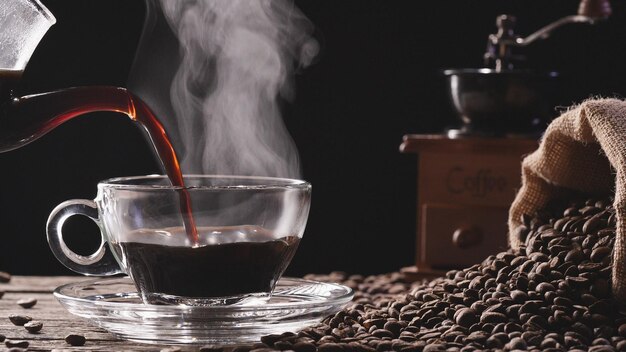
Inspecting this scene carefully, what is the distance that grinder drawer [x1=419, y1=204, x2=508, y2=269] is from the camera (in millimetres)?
2246

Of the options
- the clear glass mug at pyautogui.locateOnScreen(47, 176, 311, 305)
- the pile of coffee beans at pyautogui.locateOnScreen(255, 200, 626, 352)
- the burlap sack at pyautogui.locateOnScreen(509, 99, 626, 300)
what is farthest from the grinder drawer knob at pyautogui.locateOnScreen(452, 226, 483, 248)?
the clear glass mug at pyautogui.locateOnScreen(47, 176, 311, 305)

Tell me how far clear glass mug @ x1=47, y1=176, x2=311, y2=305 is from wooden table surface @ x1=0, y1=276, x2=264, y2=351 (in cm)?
8

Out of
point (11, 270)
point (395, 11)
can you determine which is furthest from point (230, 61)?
point (11, 270)

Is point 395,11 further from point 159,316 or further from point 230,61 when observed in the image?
point 159,316

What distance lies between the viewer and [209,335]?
1273mm

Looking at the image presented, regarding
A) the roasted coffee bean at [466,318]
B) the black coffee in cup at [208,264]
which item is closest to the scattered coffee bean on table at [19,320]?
the black coffee in cup at [208,264]

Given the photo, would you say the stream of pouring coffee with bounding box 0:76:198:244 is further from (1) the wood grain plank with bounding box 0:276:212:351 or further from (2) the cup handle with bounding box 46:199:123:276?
(1) the wood grain plank with bounding box 0:276:212:351

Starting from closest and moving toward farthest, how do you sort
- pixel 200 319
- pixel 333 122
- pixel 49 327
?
pixel 200 319 < pixel 49 327 < pixel 333 122

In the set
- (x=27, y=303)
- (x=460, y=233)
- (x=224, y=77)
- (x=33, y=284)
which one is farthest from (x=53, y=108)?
(x=224, y=77)

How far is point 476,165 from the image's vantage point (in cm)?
226

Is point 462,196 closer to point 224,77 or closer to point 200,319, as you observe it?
point 224,77

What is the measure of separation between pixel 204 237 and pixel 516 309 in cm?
45

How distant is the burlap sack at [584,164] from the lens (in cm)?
144

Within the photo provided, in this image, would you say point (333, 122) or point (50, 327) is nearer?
point (50, 327)
